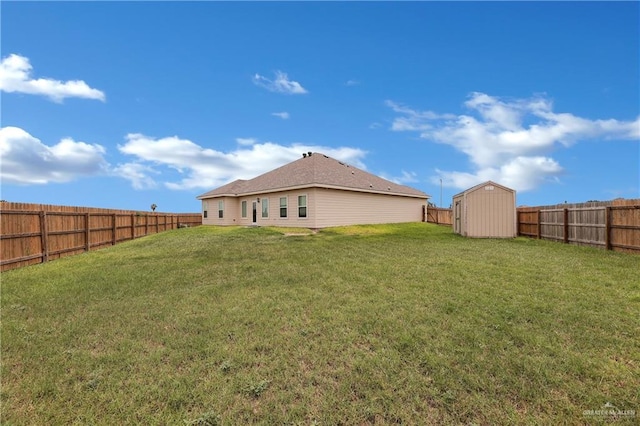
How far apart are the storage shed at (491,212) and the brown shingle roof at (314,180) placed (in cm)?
816

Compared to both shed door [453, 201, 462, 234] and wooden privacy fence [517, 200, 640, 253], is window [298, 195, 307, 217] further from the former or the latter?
wooden privacy fence [517, 200, 640, 253]

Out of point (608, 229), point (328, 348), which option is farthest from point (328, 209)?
point (328, 348)

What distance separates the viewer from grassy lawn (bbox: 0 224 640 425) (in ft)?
10.8

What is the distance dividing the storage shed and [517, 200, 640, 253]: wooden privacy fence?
1.12 metres

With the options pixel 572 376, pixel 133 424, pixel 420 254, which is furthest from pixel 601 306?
pixel 133 424

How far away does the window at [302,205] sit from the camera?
2095 cm

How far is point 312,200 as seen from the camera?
20453mm

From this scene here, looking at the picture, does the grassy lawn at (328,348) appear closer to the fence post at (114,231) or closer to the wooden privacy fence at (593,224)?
the wooden privacy fence at (593,224)

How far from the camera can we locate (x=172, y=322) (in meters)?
5.31

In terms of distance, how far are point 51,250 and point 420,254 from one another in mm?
12738

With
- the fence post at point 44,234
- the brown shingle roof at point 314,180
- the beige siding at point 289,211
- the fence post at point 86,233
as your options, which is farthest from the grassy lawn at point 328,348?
the brown shingle roof at point 314,180

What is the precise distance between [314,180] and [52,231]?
42.0 feet

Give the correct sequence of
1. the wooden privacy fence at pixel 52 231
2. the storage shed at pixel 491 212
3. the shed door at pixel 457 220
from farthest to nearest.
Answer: the shed door at pixel 457 220, the storage shed at pixel 491 212, the wooden privacy fence at pixel 52 231

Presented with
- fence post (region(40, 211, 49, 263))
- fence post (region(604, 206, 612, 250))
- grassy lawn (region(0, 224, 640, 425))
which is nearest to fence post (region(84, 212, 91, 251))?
fence post (region(40, 211, 49, 263))
